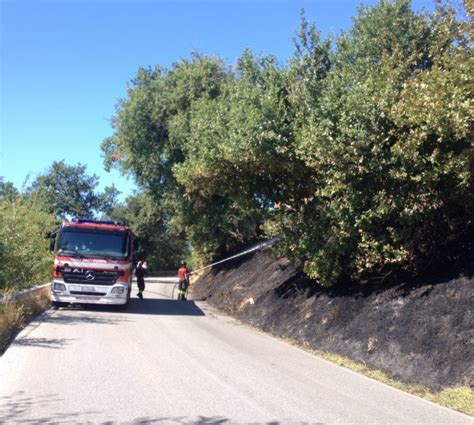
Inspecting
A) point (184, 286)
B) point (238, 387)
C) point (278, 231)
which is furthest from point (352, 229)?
point (184, 286)

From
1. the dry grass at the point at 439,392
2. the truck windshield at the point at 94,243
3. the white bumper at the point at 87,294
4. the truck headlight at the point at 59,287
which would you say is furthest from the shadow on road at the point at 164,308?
the dry grass at the point at 439,392

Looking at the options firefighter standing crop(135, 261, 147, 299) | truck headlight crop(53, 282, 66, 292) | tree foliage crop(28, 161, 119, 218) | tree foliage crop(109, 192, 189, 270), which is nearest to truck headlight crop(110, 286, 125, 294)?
truck headlight crop(53, 282, 66, 292)

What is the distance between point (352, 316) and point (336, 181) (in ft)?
9.14

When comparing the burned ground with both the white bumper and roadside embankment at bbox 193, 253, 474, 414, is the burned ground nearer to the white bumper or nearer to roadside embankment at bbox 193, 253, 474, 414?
roadside embankment at bbox 193, 253, 474, 414

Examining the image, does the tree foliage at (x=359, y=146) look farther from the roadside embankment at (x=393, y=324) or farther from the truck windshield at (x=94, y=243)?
the truck windshield at (x=94, y=243)

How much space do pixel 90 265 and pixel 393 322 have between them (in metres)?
9.37

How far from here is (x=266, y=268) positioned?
66.6ft

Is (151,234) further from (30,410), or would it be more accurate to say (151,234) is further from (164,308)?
(30,410)

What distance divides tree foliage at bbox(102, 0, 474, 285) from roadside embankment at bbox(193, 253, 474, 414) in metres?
0.77

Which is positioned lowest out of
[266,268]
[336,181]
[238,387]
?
[238,387]

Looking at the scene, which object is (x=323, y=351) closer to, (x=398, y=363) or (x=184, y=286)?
(x=398, y=363)

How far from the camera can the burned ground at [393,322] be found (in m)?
7.94

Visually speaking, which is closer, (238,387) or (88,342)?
(238,387)

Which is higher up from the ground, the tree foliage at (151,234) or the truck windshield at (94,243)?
the tree foliage at (151,234)
